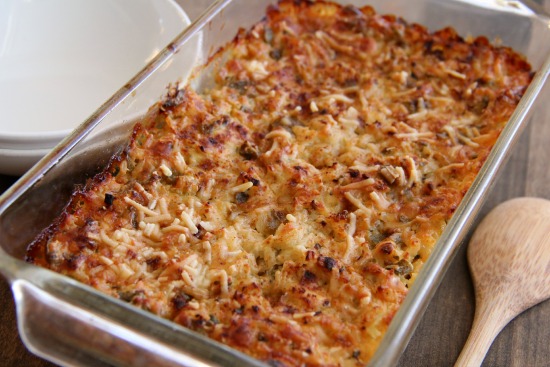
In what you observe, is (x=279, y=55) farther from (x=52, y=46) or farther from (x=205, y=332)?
(x=205, y=332)

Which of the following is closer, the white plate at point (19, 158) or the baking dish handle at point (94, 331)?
the baking dish handle at point (94, 331)

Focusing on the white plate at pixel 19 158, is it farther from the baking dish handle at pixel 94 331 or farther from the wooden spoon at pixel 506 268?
the wooden spoon at pixel 506 268

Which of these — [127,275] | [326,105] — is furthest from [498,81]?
[127,275]

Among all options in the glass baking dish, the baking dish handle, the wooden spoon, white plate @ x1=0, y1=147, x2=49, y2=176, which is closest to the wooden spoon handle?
the wooden spoon

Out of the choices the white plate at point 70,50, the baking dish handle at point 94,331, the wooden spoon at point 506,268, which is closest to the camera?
the baking dish handle at point 94,331

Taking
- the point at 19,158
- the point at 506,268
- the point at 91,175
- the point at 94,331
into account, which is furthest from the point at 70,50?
the point at 506,268

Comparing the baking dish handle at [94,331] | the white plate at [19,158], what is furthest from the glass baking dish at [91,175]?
the white plate at [19,158]

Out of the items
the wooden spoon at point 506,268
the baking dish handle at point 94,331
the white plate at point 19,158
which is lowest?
the wooden spoon at point 506,268

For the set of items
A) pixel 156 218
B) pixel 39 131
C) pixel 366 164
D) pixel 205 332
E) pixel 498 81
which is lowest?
pixel 498 81
